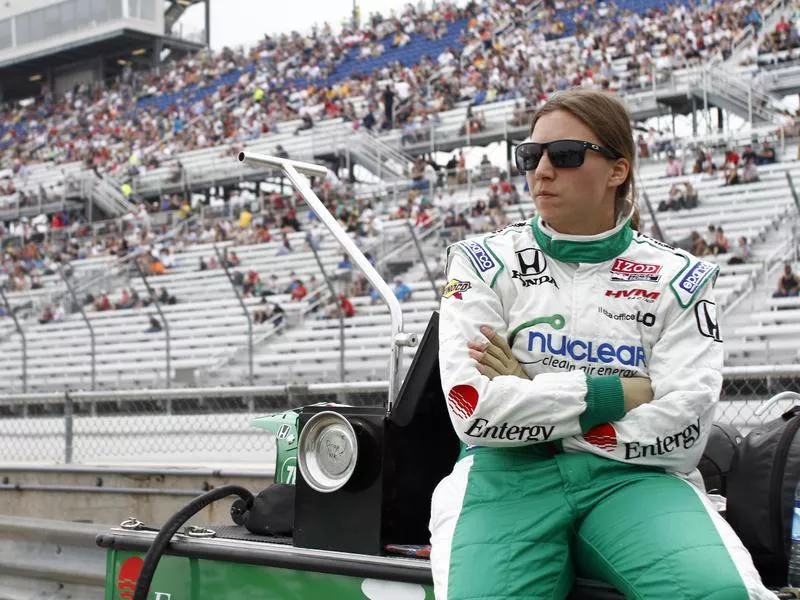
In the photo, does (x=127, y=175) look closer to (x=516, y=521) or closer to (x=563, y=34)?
(x=563, y=34)

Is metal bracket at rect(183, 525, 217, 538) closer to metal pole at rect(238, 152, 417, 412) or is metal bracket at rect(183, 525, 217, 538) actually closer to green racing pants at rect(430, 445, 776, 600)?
metal pole at rect(238, 152, 417, 412)

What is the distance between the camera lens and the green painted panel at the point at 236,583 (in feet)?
7.89

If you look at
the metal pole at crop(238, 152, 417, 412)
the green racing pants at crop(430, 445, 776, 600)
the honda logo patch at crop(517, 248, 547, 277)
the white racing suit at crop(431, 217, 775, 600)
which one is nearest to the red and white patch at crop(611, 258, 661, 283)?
the white racing suit at crop(431, 217, 775, 600)

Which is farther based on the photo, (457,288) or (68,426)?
(68,426)

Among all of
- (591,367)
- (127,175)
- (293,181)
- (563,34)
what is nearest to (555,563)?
(591,367)

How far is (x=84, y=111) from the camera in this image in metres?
35.7

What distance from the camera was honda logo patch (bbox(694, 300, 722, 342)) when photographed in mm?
2195

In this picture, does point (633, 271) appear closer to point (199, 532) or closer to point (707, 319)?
point (707, 319)

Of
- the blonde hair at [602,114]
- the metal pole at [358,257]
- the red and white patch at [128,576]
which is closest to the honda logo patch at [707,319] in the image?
→ the blonde hair at [602,114]

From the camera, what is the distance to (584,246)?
225cm

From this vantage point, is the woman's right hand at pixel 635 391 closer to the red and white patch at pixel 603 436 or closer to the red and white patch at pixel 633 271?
the red and white patch at pixel 603 436

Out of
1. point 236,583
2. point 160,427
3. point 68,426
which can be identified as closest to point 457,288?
point 236,583

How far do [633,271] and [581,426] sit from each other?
0.37 m

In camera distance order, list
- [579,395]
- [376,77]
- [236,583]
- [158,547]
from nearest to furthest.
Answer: [579,395], [236,583], [158,547], [376,77]
